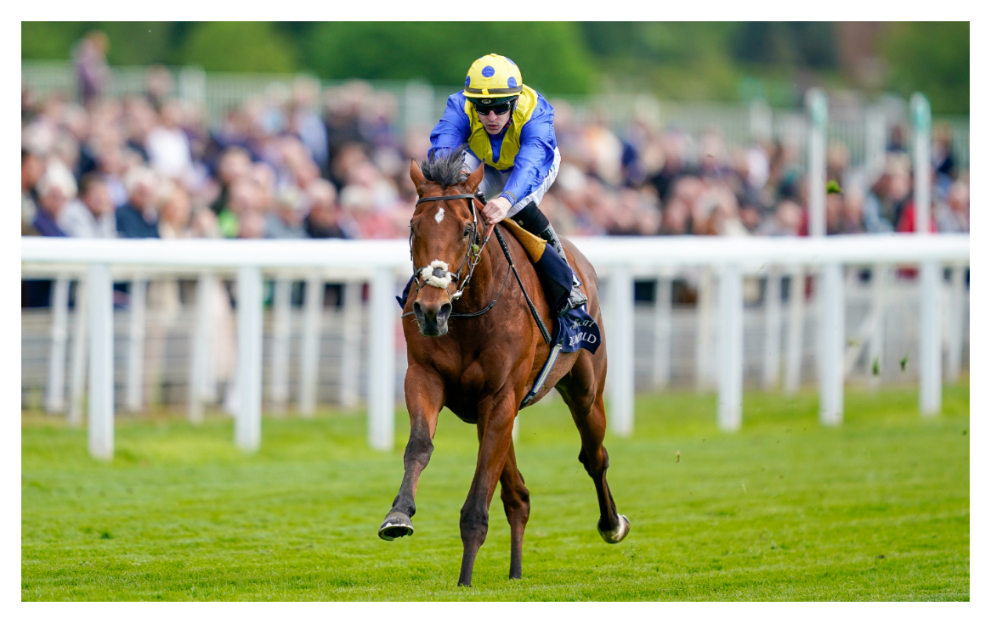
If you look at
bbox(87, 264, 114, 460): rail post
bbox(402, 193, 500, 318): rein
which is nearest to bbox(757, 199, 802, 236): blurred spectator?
bbox(87, 264, 114, 460): rail post

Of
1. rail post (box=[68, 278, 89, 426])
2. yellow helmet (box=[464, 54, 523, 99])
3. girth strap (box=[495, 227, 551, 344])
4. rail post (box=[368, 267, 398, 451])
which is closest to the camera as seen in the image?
yellow helmet (box=[464, 54, 523, 99])

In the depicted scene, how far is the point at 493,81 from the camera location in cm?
555

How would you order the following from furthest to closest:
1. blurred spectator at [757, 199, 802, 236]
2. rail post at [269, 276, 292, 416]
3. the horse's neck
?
blurred spectator at [757, 199, 802, 236] → rail post at [269, 276, 292, 416] → the horse's neck

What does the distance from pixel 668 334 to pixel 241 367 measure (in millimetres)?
4769

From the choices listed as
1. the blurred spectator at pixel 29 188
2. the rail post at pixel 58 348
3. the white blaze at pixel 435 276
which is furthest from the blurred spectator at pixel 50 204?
the white blaze at pixel 435 276

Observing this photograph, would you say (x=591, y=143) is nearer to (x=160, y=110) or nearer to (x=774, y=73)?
(x=160, y=110)

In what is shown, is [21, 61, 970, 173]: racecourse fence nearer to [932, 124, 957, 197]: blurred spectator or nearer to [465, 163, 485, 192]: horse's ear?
[932, 124, 957, 197]: blurred spectator

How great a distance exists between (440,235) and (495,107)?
2.88ft

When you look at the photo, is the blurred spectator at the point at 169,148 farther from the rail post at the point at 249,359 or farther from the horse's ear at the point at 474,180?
the horse's ear at the point at 474,180

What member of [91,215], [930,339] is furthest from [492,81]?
[930,339]

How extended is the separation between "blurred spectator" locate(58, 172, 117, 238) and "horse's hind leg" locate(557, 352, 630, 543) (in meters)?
5.36

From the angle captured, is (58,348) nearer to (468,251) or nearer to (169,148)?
(169,148)

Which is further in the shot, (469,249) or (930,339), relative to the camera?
(930,339)

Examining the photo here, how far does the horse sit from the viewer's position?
16.4 ft
